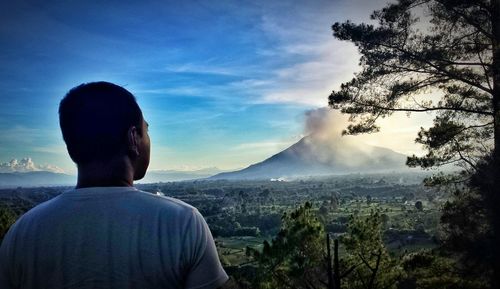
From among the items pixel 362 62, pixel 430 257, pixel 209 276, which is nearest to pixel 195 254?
pixel 209 276

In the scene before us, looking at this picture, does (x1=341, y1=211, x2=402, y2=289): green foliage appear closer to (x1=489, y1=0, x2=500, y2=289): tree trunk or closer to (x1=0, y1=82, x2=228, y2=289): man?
(x1=489, y1=0, x2=500, y2=289): tree trunk

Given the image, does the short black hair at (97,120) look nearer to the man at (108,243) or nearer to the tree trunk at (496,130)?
the man at (108,243)

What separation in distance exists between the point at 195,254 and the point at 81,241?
0.45m

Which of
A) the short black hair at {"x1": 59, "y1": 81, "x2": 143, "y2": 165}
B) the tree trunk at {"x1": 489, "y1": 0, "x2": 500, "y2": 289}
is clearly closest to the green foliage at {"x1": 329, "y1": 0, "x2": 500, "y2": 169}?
Result: the tree trunk at {"x1": 489, "y1": 0, "x2": 500, "y2": 289}

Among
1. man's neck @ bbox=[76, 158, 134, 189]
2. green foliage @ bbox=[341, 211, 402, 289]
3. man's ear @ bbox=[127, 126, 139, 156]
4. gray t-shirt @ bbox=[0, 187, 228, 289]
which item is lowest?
green foliage @ bbox=[341, 211, 402, 289]

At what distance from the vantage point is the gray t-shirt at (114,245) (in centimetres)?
164

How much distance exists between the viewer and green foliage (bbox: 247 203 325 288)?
18547mm

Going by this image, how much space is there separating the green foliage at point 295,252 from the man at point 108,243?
56.5 ft

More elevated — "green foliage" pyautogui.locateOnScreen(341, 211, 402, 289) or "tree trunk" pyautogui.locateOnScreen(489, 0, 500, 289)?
"tree trunk" pyautogui.locateOnScreen(489, 0, 500, 289)

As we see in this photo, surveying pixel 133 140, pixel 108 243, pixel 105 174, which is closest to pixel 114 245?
pixel 108 243

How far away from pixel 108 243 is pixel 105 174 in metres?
0.31

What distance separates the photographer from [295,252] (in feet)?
61.8

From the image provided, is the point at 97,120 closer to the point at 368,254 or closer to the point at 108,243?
the point at 108,243

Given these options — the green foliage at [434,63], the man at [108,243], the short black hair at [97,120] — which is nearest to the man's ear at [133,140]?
the short black hair at [97,120]
